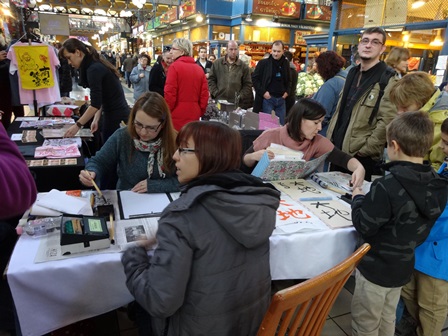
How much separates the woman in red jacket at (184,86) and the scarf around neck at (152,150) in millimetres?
1791

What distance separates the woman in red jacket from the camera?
372 cm

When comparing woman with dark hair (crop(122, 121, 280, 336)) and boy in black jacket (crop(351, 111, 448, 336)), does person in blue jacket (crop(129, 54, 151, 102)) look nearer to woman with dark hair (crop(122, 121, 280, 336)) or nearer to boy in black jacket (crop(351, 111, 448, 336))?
boy in black jacket (crop(351, 111, 448, 336))

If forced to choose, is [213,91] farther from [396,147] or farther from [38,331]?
[38,331]

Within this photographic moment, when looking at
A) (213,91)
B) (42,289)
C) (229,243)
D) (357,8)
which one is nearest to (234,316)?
(229,243)

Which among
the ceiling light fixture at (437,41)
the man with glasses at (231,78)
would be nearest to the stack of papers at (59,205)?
the man with glasses at (231,78)

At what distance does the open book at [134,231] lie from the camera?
4.66 feet

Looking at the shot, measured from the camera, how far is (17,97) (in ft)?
14.8

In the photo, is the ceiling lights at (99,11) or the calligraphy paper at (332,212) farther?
the ceiling lights at (99,11)

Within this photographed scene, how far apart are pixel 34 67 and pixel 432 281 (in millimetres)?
4749

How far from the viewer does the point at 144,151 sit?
2.10 metres

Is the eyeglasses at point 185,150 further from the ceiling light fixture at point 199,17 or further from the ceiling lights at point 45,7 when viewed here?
the ceiling lights at point 45,7

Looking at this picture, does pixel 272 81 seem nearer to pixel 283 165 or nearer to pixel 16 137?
pixel 283 165

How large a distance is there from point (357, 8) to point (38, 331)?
7156 mm

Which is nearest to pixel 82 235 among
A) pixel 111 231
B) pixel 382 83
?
pixel 111 231
